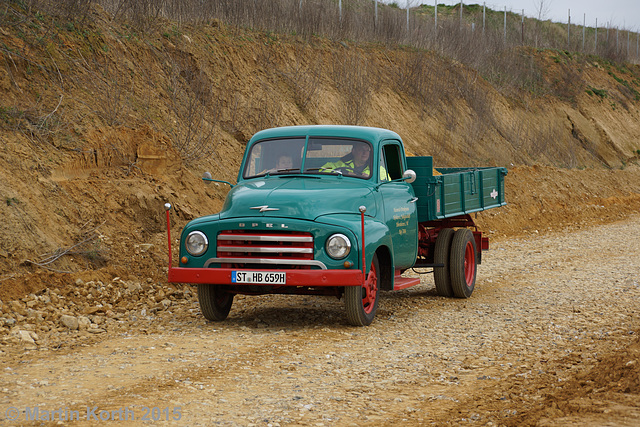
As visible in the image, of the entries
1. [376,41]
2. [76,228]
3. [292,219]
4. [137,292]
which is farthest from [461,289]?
[376,41]

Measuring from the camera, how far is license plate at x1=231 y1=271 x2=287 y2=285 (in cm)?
757

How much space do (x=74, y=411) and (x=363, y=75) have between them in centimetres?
1949

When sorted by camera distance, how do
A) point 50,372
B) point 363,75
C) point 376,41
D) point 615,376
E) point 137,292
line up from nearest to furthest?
point 615,376, point 50,372, point 137,292, point 363,75, point 376,41

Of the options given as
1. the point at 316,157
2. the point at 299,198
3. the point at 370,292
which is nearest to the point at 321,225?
the point at 299,198

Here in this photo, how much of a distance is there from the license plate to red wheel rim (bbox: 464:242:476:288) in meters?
4.47

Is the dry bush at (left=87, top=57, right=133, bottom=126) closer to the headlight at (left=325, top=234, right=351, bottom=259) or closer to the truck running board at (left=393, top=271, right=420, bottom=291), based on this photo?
the truck running board at (left=393, top=271, right=420, bottom=291)

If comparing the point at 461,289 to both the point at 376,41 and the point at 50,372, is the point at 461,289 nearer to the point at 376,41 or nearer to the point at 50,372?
the point at 50,372

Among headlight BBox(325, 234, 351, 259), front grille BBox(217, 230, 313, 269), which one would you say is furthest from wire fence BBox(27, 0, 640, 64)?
headlight BBox(325, 234, 351, 259)

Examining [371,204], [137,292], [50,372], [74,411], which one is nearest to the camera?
[74,411]

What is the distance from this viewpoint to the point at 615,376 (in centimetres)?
575

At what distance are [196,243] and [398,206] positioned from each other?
2.67 metres

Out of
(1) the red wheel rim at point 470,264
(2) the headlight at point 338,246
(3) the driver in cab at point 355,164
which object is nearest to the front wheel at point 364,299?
(2) the headlight at point 338,246

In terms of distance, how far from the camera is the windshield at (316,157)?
9.00 m

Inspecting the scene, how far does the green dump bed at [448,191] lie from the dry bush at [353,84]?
979 cm
